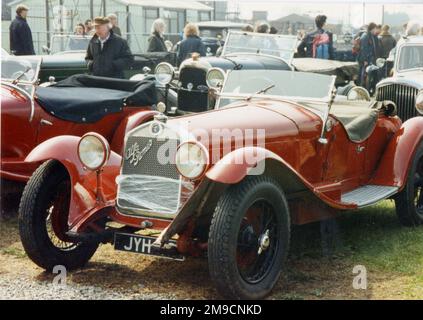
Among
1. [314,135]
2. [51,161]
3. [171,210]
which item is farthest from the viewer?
[314,135]

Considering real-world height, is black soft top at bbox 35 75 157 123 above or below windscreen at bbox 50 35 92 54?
below

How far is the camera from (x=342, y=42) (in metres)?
23.3

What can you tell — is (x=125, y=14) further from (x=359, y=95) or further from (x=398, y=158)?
(x=398, y=158)

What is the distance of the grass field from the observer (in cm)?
400

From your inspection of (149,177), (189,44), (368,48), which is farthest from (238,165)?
(368,48)

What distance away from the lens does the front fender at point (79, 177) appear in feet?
13.6

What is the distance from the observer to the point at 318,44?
11.7 m

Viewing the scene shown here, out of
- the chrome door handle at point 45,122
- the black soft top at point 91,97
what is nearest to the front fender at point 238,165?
the black soft top at point 91,97

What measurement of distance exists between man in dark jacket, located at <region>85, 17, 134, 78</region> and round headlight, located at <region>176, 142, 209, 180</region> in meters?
3.95

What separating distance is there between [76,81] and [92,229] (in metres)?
2.72

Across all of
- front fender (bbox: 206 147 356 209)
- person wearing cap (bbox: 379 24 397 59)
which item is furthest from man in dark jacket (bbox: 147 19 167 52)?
front fender (bbox: 206 147 356 209)

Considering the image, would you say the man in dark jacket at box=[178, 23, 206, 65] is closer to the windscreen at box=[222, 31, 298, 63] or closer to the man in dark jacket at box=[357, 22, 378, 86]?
the windscreen at box=[222, 31, 298, 63]
